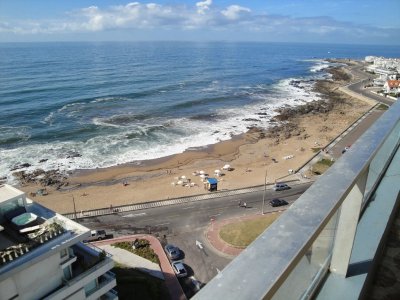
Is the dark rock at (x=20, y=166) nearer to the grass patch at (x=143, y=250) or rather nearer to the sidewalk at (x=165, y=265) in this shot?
the sidewalk at (x=165, y=265)

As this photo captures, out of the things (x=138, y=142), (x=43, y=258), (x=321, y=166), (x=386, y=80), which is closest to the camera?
A: (x=43, y=258)

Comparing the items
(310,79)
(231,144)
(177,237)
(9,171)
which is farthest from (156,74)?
(177,237)

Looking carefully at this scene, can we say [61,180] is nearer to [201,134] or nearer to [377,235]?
[201,134]

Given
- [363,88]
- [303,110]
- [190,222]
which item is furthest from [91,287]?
[363,88]

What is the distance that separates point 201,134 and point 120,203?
23878 millimetres

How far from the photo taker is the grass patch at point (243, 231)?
2545 cm

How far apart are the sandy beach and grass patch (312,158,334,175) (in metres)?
1.93

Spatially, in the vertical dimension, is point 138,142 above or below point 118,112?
below

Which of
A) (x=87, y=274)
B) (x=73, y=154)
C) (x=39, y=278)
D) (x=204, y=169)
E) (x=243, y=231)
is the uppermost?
(x=39, y=278)

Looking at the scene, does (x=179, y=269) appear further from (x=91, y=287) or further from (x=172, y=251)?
(x=91, y=287)

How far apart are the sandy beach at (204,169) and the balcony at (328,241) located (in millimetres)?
31517

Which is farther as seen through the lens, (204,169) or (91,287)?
(204,169)

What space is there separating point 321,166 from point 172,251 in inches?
973

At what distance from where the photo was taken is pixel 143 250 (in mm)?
24469
